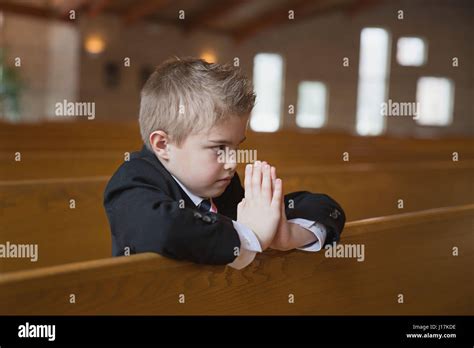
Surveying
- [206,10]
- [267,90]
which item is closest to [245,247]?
[206,10]

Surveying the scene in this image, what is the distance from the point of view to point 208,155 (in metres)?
1.32

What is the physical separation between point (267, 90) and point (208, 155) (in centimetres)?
1197

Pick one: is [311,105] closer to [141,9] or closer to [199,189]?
[141,9]

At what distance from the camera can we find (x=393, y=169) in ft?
11.3

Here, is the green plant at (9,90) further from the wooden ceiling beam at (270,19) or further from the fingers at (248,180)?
the fingers at (248,180)

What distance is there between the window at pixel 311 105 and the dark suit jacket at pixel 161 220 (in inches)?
474

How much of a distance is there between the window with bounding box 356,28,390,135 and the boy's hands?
12.1 metres

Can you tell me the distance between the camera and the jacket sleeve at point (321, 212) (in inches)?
54.6

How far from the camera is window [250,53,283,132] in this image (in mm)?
12821

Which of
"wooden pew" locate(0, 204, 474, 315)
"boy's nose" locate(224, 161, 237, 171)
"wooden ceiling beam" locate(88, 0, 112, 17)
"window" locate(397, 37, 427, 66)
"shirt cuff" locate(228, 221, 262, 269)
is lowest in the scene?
"wooden pew" locate(0, 204, 474, 315)

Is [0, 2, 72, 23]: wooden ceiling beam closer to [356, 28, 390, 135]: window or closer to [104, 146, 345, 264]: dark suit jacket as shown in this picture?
[356, 28, 390, 135]: window

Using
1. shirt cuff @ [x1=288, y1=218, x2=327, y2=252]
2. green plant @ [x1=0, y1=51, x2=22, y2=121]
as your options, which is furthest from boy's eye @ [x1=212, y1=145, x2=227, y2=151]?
green plant @ [x1=0, y1=51, x2=22, y2=121]

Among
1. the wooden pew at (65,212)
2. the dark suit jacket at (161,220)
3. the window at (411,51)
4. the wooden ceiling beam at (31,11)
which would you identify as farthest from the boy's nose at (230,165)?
the window at (411,51)

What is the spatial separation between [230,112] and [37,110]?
10.8 meters
